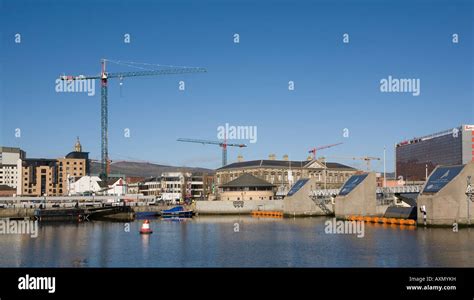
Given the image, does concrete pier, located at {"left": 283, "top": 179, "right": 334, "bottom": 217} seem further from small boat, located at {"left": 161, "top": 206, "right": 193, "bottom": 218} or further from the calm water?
the calm water

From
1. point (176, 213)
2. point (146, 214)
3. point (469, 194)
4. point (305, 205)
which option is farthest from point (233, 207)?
point (469, 194)

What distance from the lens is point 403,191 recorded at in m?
106

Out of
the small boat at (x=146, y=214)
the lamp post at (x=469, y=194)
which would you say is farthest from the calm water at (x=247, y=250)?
the small boat at (x=146, y=214)

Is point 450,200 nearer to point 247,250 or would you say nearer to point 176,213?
point 247,250

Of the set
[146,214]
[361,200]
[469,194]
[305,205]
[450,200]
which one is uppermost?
[469,194]

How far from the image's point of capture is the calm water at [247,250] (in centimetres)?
4644

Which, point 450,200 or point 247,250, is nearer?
point 247,250

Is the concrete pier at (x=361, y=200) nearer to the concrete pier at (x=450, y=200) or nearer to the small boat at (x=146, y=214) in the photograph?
the concrete pier at (x=450, y=200)

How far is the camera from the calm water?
46438 millimetres

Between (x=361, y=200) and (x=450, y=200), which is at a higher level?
(x=450, y=200)

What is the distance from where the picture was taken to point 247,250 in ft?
179
